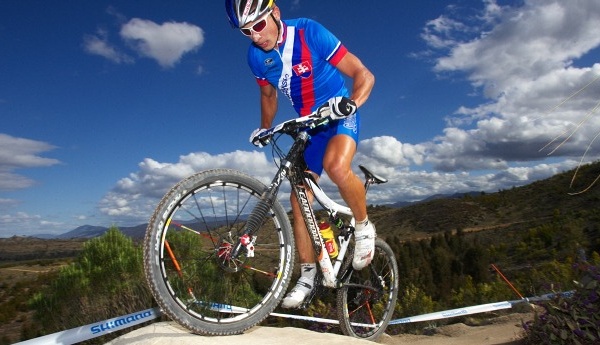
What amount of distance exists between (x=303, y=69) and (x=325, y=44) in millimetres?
326

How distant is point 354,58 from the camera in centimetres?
449

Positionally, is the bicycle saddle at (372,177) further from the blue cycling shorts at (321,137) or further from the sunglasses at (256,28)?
the sunglasses at (256,28)

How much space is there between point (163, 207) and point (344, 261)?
7.84ft

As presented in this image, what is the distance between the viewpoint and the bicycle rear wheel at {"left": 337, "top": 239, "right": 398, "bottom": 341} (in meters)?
5.21

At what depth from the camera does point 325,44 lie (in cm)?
442

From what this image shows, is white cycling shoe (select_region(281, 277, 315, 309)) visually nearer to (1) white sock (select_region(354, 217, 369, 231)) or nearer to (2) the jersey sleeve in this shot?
(1) white sock (select_region(354, 217, 369, 231))

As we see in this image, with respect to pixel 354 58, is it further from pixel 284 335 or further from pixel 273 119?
pixel 284 335

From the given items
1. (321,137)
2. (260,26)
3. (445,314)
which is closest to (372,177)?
(321,137)

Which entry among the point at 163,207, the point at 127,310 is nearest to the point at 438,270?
the point at 127,310

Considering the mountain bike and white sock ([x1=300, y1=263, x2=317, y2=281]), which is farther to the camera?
white sock ([x1=300, y1=263, x2=317, y2=281])

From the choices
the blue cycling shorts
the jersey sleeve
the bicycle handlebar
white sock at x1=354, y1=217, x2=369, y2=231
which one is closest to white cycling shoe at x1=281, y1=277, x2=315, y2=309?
white sock at x1=354, y1=217, x2=369, y2=231

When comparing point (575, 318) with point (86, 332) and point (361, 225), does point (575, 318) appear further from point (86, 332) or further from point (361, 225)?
point (86, 332)

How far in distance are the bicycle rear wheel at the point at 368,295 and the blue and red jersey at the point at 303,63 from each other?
1.84 meters

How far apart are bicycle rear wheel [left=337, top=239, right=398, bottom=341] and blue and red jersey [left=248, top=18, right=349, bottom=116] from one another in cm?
184
